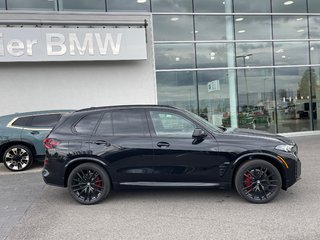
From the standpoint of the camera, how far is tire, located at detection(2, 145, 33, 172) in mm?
9266

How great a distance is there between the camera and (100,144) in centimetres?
593

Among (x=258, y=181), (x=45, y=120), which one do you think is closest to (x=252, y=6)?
(x=45, y=120)

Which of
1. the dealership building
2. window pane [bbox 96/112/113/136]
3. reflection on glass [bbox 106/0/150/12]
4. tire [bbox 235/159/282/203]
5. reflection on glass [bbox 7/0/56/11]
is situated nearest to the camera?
Result: tire [bbox 235/159/282/203]

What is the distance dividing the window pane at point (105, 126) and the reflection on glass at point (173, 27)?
8.82 m

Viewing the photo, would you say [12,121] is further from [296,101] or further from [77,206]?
[296,101]

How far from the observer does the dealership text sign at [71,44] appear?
12.2 meters

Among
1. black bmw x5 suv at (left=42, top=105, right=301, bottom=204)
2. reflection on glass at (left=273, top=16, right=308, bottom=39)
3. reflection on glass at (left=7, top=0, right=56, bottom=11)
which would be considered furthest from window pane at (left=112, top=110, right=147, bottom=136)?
reflection on glass at (left=273, top=16, right=308, bottom=39)

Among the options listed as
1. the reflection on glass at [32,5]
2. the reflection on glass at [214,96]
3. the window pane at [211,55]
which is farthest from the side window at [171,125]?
Answer: the reflection on glass at [32,5]

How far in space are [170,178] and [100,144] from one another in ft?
4.38

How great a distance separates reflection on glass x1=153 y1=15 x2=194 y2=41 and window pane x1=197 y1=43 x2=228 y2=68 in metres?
0.73

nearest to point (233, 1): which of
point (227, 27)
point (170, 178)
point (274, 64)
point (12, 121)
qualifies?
point (227, 27)

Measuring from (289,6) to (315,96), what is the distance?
4.27 m

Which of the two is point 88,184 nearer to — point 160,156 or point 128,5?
point 160,156

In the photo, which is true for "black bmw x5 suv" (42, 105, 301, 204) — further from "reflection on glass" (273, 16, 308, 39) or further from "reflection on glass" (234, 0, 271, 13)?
"reflection on glass" (273, 16, 308, 39)
